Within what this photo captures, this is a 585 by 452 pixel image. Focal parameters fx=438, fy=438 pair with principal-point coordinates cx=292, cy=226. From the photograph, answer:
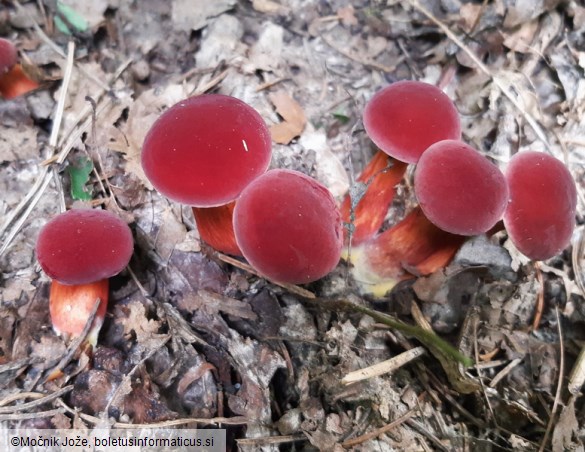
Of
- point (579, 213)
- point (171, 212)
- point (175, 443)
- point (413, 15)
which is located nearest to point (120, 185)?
point (171, 212)

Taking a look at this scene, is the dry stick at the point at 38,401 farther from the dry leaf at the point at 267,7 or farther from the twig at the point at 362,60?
the dry leaf at the point at 267,7

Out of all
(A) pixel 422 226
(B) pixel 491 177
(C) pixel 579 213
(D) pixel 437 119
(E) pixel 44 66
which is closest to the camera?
(B) pixel 491 177

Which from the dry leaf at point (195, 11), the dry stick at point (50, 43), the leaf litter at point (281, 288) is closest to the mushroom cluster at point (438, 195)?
the leaf litter at point (281, 288)

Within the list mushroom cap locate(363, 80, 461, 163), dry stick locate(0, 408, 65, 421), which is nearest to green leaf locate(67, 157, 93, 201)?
dry stick locate(0, 408, 65, 421)

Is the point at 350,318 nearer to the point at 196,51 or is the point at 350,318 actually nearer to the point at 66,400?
the point at 66,400

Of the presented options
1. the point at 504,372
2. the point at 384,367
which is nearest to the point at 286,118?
the point at 384,367

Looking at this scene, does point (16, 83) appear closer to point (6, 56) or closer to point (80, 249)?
point (6, 56)
